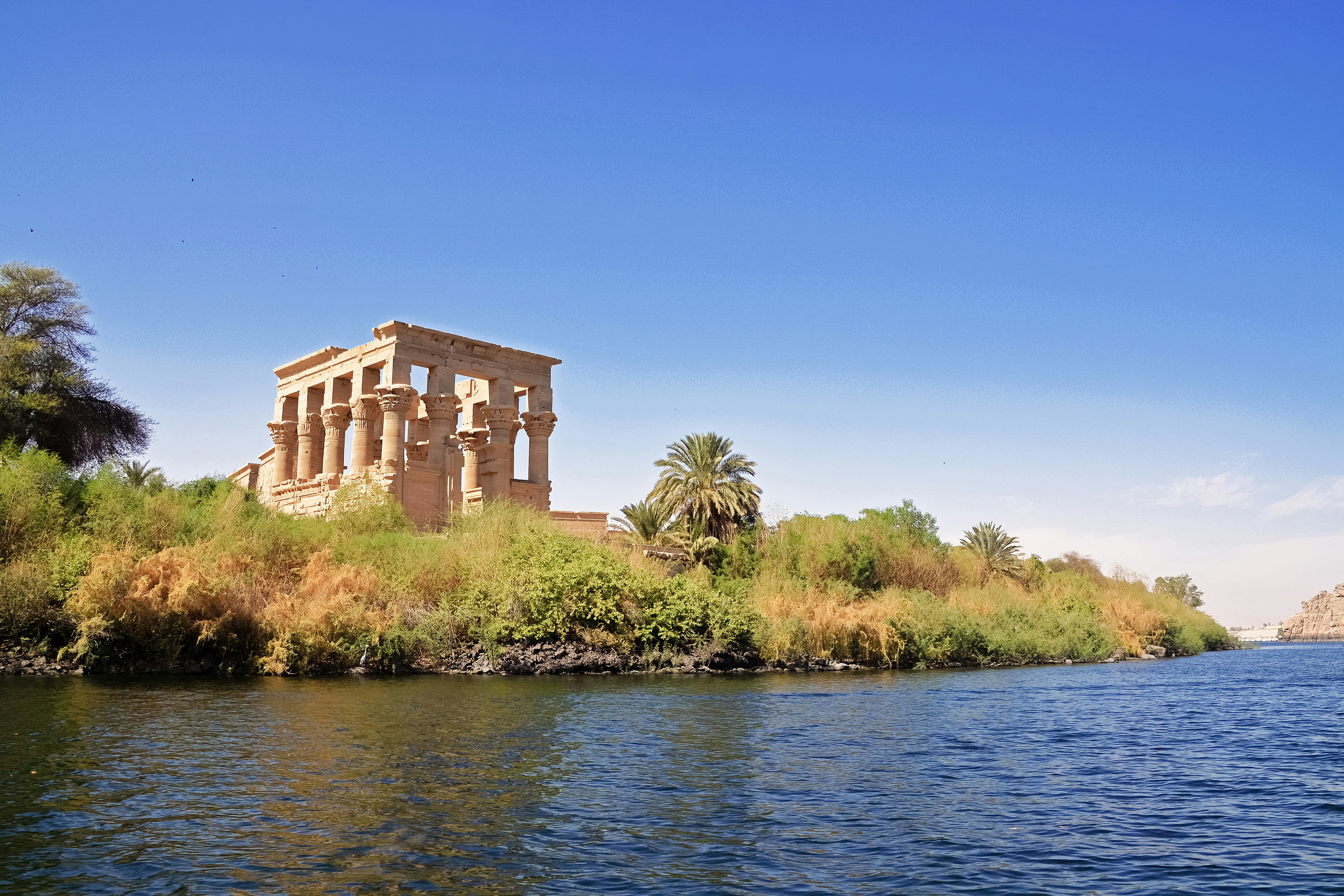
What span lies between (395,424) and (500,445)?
199 inches

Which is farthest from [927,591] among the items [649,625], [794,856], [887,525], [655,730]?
[794,856]

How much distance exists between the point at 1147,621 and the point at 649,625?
91.3 feet

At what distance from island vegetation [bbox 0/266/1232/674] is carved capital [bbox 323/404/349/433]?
23.2 ft

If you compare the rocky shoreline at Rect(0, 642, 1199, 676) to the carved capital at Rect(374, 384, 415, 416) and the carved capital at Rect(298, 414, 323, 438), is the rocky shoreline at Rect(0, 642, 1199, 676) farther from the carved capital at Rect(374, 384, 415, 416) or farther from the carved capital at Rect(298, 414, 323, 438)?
the carved capital at Rect(298, 414, 323, 438)

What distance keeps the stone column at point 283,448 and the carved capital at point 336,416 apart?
136 inches

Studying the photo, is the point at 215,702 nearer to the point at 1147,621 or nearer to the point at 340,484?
the point at 340,484

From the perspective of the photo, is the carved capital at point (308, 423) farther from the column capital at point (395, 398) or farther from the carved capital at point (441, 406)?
the column capital at point (395, 398)

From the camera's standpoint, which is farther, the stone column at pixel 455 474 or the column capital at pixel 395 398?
the stone column at pixel 455 474

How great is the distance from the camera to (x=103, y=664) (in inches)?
971

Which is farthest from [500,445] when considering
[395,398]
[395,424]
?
[395,398]

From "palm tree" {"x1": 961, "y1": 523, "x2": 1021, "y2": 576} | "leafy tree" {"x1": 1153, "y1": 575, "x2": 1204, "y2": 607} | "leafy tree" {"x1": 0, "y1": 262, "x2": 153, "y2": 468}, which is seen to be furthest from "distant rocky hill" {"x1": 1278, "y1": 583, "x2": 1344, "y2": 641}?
"leafy tree" {"x1": 0, "y1": 262, "x2": 153, "y2": 468}

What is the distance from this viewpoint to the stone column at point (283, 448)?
45.1 metres

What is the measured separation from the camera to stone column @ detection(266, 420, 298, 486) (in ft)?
148

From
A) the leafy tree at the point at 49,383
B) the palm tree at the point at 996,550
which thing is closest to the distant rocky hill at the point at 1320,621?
the palm tree at the point at 996,550
